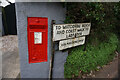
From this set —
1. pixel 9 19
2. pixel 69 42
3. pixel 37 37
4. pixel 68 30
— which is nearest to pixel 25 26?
pixel 37 37

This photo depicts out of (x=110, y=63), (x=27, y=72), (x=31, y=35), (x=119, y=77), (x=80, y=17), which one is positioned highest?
(x=80, y=17)

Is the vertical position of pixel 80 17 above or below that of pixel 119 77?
above

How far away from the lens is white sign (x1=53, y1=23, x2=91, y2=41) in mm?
2059

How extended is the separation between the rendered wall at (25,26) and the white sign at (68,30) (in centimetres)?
34

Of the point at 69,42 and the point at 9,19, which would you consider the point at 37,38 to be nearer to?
the point at 69,42

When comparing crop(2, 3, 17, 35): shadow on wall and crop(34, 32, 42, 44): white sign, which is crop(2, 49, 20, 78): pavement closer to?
crop(34, 32, 42, 44): white sign

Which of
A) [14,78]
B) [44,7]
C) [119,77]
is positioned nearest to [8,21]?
[14,78]

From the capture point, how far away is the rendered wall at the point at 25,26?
2072mm

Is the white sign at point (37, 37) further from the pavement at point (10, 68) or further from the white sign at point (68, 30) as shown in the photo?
the pavement at point (10, 68)

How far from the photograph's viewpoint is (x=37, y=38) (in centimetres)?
227

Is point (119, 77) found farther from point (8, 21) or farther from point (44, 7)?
point (8, 21)

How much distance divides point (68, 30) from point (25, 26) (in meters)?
1.23

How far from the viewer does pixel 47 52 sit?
8.12ft

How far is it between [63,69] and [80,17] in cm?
198
